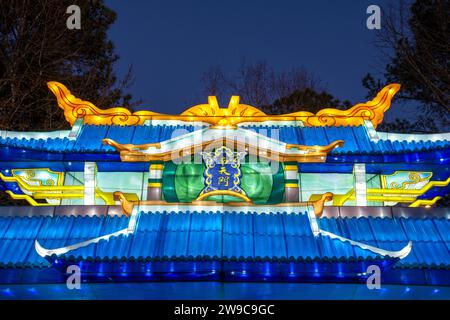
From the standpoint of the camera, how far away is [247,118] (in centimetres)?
954

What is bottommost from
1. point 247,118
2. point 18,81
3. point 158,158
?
point 158,158

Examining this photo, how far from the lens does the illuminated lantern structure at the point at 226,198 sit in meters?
6.70

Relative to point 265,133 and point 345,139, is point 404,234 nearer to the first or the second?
point 345,139

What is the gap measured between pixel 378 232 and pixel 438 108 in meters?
14.7

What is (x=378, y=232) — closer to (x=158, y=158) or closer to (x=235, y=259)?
(x=235, y=259)

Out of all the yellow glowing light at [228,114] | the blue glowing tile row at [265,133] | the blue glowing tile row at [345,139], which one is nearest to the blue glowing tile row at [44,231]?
the blue glowing tile row at [265,133]

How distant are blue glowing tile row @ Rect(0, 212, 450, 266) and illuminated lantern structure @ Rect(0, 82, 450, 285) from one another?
0.08 ft

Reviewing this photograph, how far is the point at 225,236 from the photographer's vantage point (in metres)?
7.27

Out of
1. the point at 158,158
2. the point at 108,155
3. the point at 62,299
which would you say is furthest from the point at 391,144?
the point at 62,299

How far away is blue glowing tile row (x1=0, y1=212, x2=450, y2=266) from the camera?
689 centimetres

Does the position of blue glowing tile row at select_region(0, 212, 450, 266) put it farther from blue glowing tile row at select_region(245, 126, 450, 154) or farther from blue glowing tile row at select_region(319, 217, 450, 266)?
blue glowing tile row at select_region(245, 126, 450, 154)

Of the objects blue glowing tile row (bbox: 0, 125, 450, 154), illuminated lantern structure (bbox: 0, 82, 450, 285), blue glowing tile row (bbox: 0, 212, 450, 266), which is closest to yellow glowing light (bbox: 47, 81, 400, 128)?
illuminated lantern structure (bbox: 0, 82, 450, 285)

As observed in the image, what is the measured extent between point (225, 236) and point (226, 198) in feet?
5.06

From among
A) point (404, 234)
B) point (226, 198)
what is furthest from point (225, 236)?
point (404, 234)
